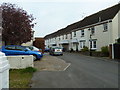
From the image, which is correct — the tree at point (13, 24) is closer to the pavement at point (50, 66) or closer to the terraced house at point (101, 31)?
the pavement at point (50, 66)

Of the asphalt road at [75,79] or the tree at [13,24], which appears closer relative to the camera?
the asphalt road at [75,79]

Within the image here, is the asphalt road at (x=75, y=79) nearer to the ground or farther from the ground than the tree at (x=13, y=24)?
nearer to the ground

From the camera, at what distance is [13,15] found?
17.5m

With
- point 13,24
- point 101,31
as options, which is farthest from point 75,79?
point 101,31

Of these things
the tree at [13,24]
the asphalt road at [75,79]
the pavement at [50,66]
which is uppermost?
the tree at [13,24]

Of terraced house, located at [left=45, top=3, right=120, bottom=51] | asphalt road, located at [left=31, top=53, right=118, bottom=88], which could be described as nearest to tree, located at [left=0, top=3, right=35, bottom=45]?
asphalt road, located at [left=31, top=53, right=118, bottom=88]

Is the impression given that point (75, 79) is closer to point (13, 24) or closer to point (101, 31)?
point (13, 24)

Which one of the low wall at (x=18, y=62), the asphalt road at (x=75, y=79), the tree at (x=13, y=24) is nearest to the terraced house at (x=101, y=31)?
the tree at (x=13, y=24)

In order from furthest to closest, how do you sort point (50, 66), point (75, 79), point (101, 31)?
point (101, 31) → point (50, 66) → point (75, 79)

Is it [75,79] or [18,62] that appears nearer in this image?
[75,79]

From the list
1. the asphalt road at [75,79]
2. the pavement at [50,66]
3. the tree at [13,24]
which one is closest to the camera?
the asphalt road at [75,79]

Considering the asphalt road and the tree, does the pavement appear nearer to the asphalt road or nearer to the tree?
the asphalt road

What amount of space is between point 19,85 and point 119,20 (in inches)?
955

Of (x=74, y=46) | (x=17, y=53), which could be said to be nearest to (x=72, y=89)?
(x=17, y=53)
